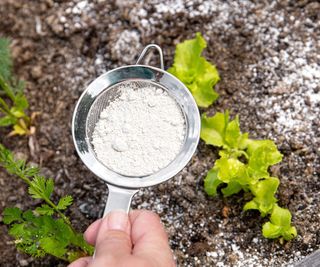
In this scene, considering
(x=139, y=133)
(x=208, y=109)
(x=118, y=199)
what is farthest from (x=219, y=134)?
(x=118, y=199)

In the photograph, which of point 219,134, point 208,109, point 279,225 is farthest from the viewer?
point 208,109

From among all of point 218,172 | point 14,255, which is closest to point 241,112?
point 218,172

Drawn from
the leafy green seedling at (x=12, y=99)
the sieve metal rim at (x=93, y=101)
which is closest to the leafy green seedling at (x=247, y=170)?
the sieve metal rim at (x=93, y=101)

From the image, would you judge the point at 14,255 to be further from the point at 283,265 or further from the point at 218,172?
the point at 283,265

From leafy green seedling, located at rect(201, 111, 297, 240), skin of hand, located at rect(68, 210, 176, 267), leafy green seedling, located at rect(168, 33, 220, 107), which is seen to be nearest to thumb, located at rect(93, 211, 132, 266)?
skin of hand, located at rect(68, 210, 176, 267)

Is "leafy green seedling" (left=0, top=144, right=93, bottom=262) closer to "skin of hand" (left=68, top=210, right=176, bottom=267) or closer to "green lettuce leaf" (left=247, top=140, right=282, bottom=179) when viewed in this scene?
"skin of hand" (left=68, top=210, right=176, bottom=267)

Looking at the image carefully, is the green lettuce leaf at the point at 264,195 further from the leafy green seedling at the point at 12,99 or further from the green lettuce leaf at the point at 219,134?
the leafy green seedling at the point at 12,99

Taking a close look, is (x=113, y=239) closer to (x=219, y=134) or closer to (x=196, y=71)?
(x=219, y=134)
